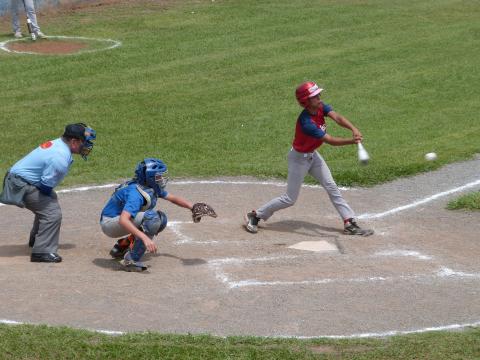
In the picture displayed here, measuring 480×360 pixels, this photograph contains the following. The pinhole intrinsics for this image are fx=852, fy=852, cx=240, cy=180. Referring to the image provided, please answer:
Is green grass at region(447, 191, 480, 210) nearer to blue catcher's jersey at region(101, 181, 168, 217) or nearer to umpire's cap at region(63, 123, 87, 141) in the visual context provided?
blue catcher's jersey at region(101, 181, 168, 217)

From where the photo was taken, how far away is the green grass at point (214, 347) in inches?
278

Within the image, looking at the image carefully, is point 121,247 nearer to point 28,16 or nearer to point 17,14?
point 28,16

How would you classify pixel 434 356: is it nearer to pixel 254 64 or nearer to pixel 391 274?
pixel 391 274

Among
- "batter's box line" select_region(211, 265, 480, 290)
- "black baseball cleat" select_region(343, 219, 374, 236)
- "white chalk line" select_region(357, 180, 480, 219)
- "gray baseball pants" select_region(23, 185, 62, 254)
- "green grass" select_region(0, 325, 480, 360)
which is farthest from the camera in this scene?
"white chalk line" select_region(357, 180, 480, 219)

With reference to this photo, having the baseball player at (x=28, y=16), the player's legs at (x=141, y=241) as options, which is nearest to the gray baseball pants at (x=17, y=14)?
the baseball player at (x=28, y=16)

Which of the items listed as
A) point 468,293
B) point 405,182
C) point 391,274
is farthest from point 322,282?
point 405,182

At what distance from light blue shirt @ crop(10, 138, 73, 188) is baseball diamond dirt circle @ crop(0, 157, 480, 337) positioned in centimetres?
96

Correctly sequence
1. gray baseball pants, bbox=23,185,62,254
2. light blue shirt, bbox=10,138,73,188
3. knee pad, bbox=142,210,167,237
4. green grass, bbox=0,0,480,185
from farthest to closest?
1. green grass, bbox=0,0,480,185
2. gray baseball pants, bbox=23,185,62,254
3. light blue shirt, bbox=10,138,73,188
4. knee pad, bbox=142,210,167,237

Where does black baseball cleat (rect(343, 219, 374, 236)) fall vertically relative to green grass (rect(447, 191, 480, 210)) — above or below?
above

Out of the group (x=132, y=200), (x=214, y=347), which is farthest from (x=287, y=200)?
(x=214, y=347)

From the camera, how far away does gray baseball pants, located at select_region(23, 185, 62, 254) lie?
9.57 meters

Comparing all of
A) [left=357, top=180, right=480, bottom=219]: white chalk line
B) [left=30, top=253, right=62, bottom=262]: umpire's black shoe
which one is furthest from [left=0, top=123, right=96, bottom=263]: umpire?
[left=357, top=180, right=480, bottom=219]: white chalk line

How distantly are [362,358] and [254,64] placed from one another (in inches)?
575

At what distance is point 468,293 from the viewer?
8.64m
